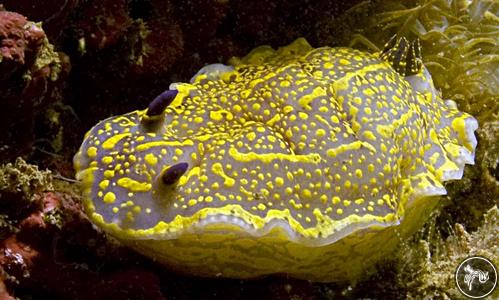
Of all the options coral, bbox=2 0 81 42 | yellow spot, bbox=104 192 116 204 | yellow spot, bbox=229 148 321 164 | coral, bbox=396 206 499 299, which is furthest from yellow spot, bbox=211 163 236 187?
coral, bbox=396 206 499 299

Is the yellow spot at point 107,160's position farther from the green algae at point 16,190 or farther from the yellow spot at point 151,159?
the green algae at point 16,190

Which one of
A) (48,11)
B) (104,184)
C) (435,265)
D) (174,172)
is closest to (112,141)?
(104,184)

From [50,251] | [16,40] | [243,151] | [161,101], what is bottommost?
[50,251]

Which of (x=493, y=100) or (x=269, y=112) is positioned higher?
(x=269, y=112)

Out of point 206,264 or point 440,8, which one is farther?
point 440,8

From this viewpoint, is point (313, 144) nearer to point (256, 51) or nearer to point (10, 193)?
point (256, 51)

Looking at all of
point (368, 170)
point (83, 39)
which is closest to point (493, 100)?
point (368, 170)

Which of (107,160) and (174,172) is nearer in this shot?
(174,172)

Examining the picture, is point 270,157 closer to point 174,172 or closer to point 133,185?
point 174,172

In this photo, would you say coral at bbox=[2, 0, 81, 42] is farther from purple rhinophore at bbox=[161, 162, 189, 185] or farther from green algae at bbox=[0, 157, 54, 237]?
purple rhinophore at bbox=[161, 162, 189, 185]
